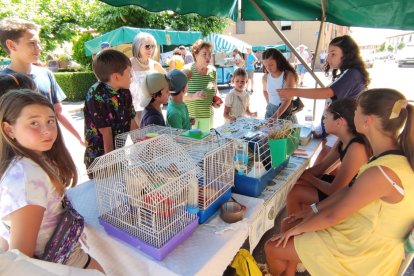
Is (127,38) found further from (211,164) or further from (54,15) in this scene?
(211,164)

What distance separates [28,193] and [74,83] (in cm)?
1010

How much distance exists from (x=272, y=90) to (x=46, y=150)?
2571 millimetres

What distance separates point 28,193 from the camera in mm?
984

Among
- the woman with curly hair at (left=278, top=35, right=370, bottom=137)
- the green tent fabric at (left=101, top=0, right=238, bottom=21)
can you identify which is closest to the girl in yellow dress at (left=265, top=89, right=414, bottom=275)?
the woman with curly hair at (left=278, top=35, right=370, bottom=137)

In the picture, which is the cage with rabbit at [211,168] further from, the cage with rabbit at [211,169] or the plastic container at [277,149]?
the plastic container at [277,149]

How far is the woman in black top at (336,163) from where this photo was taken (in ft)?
5.79

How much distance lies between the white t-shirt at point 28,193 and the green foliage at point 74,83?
9919 millimetres

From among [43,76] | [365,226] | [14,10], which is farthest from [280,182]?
[14,10]

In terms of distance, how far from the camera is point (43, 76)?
2.29 metres

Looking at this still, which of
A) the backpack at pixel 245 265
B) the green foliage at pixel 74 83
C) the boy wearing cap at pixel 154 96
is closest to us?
the backpack at pixel 245 265

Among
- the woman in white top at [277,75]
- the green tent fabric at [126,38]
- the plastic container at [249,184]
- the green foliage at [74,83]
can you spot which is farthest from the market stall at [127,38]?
the plastic container at [249,184]

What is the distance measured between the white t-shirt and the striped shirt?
214cm

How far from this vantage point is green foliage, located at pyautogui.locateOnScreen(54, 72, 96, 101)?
9.82 meters

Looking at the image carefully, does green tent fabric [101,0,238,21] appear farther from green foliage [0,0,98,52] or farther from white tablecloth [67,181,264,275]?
green foliage [0,0,98,52]
